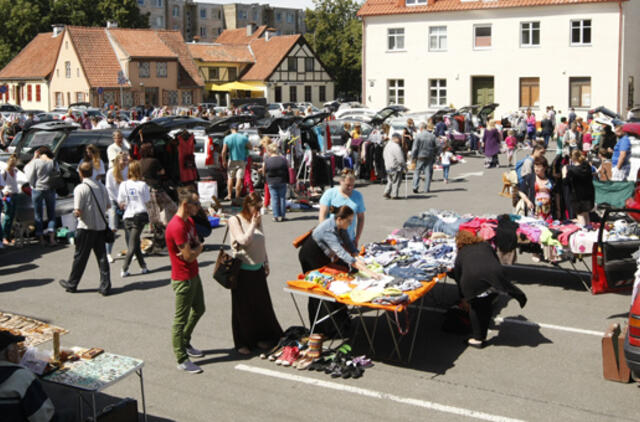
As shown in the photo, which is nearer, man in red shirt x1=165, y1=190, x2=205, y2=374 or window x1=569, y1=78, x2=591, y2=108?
man in red shirt x1=165, y1=190, x2=205, y2=374

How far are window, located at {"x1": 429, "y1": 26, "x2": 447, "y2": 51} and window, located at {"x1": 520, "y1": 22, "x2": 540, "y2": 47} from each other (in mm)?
4980

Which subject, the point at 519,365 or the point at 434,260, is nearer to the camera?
the point at 519,365

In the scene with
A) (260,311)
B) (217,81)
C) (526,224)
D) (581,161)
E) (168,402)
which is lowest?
(168,402)

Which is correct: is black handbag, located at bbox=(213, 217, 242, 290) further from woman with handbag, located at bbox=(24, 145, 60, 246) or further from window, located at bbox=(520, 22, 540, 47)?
window, located at bbox=(520, 22, 540, 47)

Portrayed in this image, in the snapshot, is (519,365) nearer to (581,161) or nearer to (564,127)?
(581,161)

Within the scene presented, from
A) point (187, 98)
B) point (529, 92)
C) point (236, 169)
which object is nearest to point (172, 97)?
point (187, 98)

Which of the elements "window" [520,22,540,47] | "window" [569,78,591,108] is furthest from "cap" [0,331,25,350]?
"window" [520,22,540,47]

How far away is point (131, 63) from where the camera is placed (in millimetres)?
64125

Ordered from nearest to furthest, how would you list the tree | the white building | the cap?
the cap, the white building, the tree

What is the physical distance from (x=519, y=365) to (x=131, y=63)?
60184 mm

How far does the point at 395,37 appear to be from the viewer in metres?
50.8

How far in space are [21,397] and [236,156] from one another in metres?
14.3

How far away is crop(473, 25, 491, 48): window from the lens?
47.6 metres

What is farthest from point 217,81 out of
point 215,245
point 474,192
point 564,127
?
point 215,245
